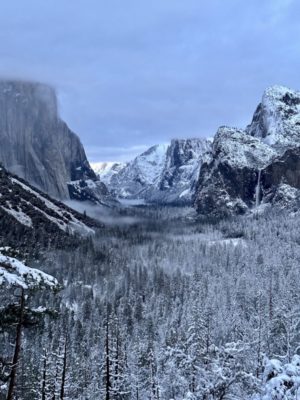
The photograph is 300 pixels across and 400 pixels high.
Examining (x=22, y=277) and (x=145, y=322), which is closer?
(x=22, y=277)

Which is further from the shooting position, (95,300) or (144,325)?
(95,300)

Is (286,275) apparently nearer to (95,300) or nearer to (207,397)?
(95,300)

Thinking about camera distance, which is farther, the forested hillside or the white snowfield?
the forested hillside

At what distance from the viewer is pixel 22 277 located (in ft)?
54.6

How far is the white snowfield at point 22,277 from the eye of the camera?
16.2 metres

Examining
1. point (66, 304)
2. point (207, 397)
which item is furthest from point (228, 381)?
point (66, 304)

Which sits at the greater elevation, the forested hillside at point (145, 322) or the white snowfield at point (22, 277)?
the white snowfield at point (22, 277)

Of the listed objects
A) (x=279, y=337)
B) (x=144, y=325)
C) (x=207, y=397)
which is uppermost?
(x=207, y=397)

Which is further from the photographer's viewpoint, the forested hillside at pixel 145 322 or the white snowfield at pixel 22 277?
the forested hillside at pixel 145 322

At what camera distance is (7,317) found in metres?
18.0

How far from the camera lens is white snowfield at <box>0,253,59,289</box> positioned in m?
16.2

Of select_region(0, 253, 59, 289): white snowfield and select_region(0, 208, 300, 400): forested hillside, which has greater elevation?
select_region(0, 253, 59, 289): white snowfield

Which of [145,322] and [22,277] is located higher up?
[22,277]

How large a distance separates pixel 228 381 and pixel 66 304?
149m
